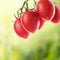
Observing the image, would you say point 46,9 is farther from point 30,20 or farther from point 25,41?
point 25,41

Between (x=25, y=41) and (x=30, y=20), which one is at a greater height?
(x=30, y=20)

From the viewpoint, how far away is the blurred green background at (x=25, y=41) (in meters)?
2.15

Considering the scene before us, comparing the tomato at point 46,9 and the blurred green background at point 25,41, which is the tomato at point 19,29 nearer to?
the blurred green background at point 25,41

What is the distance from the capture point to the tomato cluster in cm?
213

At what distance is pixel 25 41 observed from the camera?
2188 millimetres

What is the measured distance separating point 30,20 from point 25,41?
0.12 meters

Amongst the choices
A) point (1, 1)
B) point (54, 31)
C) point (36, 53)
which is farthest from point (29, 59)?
point (1, 1)

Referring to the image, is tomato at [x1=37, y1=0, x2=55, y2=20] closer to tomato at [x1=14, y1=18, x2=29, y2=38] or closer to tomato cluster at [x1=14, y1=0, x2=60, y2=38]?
tomato cluster at [x1=14, y1=0, x2=60, y2=38]

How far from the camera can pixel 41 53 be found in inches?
84.9

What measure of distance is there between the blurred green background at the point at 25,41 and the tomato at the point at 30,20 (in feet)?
0.11

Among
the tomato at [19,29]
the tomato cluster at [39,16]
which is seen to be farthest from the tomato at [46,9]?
the tomato at [19,29]

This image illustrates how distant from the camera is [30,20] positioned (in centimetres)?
215

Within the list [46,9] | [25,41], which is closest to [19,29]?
[25,41]

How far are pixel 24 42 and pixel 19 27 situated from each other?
0.08 m
